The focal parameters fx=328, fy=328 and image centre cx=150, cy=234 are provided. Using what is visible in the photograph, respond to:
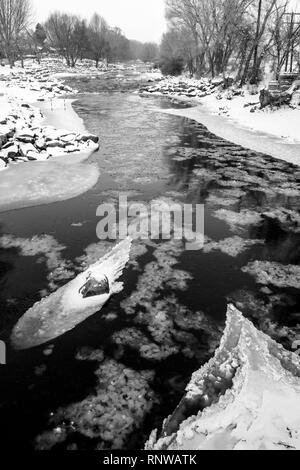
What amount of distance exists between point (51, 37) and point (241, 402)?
274ft

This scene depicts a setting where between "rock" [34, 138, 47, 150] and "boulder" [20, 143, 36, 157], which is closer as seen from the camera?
"boulder" [20, 143, 36, 157]

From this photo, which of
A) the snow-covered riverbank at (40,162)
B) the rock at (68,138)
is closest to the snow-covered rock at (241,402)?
the snow-covered riverbank at (40,162)

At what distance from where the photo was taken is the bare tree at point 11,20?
135 feet

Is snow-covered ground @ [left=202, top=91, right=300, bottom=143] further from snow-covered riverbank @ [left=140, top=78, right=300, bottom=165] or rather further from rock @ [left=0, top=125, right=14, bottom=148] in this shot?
rock @ [left=0, top=125, right=14, bottom=148]

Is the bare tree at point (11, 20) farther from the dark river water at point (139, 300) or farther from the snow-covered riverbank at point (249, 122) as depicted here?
the dark river water at point (139, 300)

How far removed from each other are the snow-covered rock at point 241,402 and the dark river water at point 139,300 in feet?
0.46

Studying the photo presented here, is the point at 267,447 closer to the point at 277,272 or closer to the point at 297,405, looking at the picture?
the point at 297,405

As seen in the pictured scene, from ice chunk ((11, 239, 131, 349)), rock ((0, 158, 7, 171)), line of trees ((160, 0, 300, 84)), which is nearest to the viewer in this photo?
ice chunk ((11, 239, 131, 349))

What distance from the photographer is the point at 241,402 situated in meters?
2.85

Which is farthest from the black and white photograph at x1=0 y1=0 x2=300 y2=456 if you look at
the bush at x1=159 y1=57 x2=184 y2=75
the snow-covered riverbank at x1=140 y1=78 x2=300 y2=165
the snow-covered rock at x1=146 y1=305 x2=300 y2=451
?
the bush at x1=159 y1=57 x2=184 y2=75

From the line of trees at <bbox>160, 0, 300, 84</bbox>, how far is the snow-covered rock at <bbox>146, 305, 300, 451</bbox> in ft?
75.1

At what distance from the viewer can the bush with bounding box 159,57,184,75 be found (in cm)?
4366

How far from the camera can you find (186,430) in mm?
2666

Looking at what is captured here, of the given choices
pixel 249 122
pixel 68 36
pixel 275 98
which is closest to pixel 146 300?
pixel 249 122
